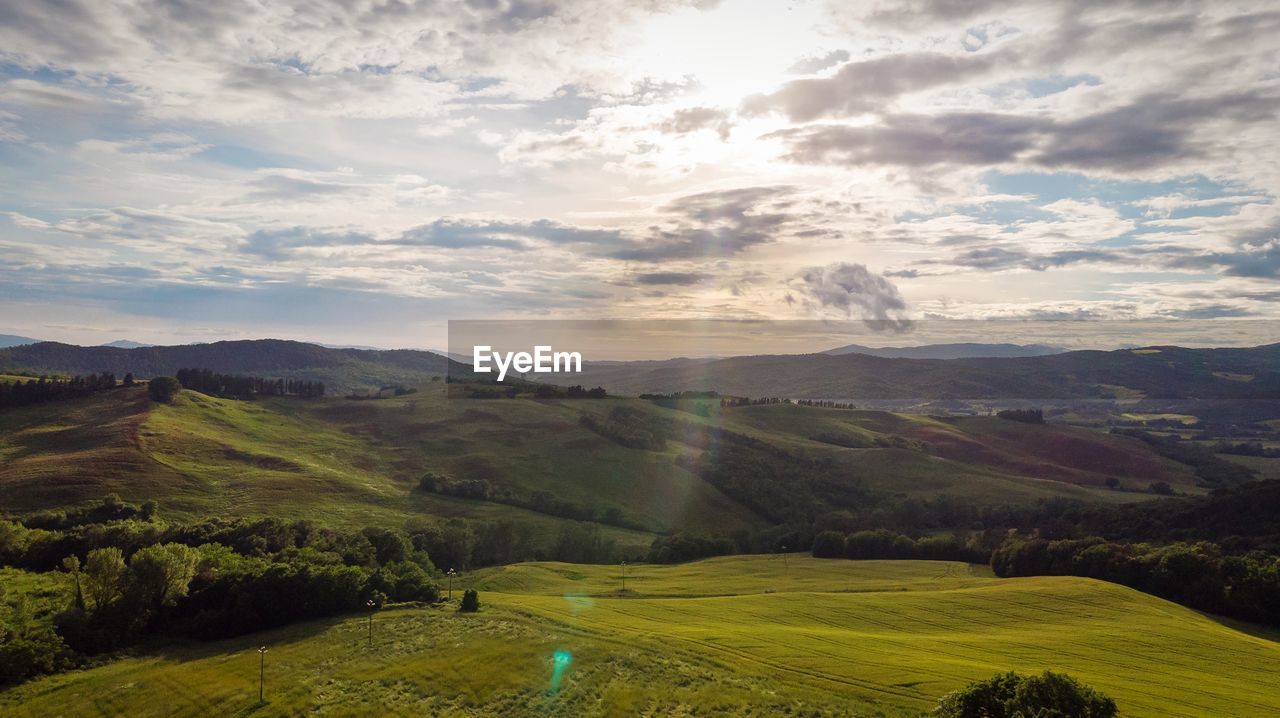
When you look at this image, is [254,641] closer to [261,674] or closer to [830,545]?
[261,674]

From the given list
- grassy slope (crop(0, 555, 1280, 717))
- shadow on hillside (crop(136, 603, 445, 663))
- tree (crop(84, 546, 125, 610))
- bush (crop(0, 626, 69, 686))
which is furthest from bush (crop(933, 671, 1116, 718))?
tree (crop(84, 546, 125, 610))

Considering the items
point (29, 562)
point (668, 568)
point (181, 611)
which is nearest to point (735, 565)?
point (668, 568)

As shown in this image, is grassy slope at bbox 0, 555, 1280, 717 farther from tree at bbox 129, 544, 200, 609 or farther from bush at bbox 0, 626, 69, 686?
tree at bbox 129, 544, 200, 609

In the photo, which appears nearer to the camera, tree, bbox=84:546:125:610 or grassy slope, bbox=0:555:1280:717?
grassy slope, bbox=0:555:1280:717

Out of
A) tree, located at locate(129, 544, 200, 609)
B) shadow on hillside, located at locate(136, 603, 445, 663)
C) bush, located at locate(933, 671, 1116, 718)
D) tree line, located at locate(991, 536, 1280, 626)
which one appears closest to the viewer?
bush, located at locate(933, 671, 1116, 718)

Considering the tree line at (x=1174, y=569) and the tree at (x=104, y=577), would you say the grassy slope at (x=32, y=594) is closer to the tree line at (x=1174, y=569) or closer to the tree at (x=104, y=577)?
the tree at (x=104, y=577)

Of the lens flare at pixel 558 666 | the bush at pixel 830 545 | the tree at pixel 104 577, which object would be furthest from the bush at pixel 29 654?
the bush at pixel 830 545

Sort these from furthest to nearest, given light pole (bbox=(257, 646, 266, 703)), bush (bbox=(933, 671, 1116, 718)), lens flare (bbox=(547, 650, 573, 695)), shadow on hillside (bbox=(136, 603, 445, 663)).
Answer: shadow on hillside (bbox=(136, 603, 445, 663)) < lens flare (bbox=(547, 650, 573, 695)) < light pole (bbox=(257, 646, 266, 703)) < bush (bbox=(933, 671, 1116, 718))

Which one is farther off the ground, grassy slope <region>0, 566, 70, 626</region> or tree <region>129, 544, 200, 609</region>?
tree <region>129, 544, 200, 609</region>
